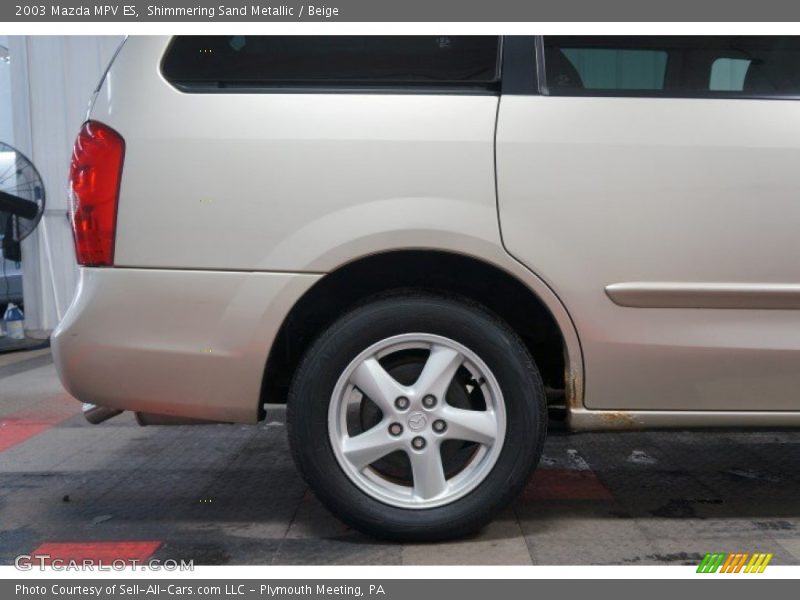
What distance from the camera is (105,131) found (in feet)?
9.78

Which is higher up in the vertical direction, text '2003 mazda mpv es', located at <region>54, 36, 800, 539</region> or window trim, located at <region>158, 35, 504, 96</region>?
window trim, located at <region>158, 35, 504, 96</region>

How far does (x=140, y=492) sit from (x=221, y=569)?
1044mm

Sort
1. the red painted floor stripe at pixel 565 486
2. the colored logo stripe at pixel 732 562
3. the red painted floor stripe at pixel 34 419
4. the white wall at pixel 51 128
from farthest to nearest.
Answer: the white wall at pixel 51 128, the red painted floor stripe at pixel 34 419, the red painted floor stripe at pixel 565 486, the colored logo stripe at pixel 732 562

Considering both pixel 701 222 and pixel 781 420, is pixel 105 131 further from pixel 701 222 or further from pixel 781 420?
pixel 781 420

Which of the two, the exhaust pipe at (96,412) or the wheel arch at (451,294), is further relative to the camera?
the exhaust pipe at (96,412)

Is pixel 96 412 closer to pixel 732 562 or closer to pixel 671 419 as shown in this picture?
pixel 671 419

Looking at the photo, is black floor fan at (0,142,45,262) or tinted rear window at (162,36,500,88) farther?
black floor fan at (0,142,45,262)

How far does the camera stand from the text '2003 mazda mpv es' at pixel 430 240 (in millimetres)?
2922

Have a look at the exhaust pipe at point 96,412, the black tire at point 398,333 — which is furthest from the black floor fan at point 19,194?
the black tire at point 398,333

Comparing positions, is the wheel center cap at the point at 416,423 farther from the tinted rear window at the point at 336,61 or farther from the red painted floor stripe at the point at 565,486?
the tinted rear window at the point at 336,61

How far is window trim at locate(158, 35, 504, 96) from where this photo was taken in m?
2.98

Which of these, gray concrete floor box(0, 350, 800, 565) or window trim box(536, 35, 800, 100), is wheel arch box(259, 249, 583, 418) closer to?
gray concrete floor box(0, 350, 800, 565)

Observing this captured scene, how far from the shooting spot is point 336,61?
3037mm

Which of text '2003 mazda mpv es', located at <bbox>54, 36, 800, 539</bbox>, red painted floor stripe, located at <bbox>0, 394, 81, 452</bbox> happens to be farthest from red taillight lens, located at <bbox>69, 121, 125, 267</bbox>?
red painted floor stripe, located at <bbox>0, 394, 81, 452</bbox>
